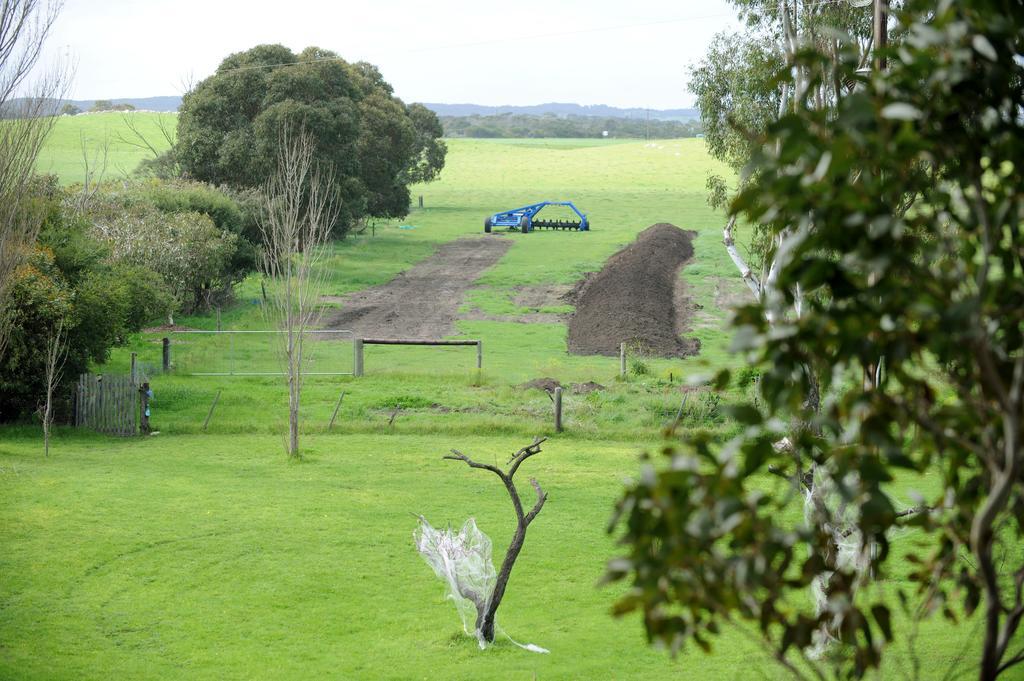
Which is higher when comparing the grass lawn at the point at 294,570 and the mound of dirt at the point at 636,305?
the mound of dirt at the point at 636,305

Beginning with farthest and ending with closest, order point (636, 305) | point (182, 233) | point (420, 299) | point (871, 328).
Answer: point (420, 299), point (636, 305), point (182, 233), point (871, 328)

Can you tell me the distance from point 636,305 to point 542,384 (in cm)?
1431

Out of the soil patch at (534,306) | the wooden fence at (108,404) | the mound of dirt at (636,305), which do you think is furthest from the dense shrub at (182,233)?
the mound of dirt at (636,305)

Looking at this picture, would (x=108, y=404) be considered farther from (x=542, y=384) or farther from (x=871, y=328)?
(x=871, y=328)

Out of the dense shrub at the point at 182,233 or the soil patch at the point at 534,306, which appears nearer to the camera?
the dense shrub at the point at 182,233

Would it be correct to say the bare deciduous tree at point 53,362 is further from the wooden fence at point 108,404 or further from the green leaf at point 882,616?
the green leaf at point 882,616

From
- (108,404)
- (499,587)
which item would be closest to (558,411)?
(108,404)

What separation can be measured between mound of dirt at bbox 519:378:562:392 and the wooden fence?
31.7 feet

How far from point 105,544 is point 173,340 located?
19388 millimetres

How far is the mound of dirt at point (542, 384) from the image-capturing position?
2903cm

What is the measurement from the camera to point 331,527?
1803 centimetres

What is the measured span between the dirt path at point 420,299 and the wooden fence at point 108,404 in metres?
14.1

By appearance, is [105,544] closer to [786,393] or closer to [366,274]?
[786,393]

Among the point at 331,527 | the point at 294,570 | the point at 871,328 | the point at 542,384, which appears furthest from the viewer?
the point at 542,384
